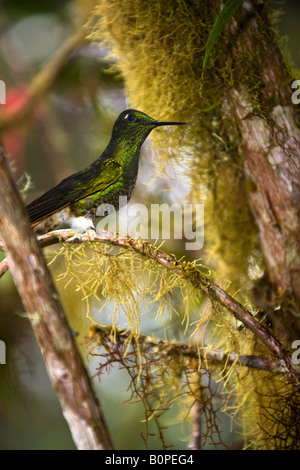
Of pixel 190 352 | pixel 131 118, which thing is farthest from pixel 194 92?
pixel 190 352

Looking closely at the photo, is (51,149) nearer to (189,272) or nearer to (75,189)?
(75,189)

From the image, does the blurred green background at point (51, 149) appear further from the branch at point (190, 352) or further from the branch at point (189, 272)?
the branch at point (189, 272)

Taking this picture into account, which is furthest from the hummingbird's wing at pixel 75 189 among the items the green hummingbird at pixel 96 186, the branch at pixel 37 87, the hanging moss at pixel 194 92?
the branch at pixel 37 87

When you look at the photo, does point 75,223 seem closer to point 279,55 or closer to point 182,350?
point 182,350

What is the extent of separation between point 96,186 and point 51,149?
0.52 meters

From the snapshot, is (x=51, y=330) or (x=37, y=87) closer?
(x=51, y=330)

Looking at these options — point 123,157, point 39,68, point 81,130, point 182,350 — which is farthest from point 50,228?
point 39,68

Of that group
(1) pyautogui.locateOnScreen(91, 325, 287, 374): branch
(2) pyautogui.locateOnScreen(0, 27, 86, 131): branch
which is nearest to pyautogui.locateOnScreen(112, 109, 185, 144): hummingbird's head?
(1) pyautogui.locateOnScreen(91, 325, 287, 374): branch

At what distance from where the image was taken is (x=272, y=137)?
70 cm

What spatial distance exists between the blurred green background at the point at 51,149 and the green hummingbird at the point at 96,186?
0.17m

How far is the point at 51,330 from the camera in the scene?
466 mm

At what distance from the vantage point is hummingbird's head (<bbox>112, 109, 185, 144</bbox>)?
2.26ft

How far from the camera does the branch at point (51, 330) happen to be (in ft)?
1.51

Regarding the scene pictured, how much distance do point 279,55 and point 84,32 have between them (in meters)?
0.39
